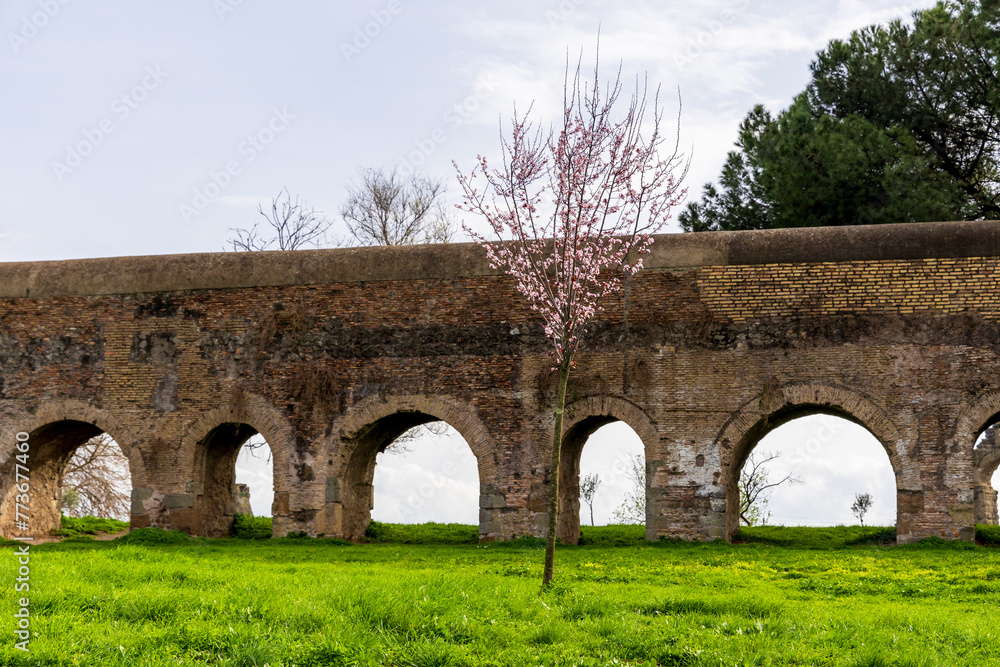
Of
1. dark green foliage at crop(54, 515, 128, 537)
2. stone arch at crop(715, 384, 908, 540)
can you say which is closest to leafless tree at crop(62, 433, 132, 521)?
dark green foliage at crop(54, 515, 128, 537)

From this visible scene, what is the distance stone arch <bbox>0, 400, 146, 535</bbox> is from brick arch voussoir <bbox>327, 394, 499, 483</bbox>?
3.45 metres

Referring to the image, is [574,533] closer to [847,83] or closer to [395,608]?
[395,608]

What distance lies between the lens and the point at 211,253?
18.2 m

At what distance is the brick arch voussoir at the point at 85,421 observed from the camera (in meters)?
17.8

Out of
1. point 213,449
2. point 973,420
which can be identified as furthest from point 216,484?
point 973,420

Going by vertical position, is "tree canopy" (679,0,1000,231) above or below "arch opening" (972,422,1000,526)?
above

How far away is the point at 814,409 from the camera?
16453 millimetres

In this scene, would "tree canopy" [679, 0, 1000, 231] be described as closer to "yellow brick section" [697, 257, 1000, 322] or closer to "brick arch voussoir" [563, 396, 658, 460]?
"yellow brick section" [697, 257, 1000, 322]

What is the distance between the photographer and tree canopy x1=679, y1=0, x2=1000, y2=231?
22.9 metres

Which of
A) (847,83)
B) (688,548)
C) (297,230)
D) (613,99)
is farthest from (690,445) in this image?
(297,230)

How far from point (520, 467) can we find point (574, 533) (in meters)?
1.58

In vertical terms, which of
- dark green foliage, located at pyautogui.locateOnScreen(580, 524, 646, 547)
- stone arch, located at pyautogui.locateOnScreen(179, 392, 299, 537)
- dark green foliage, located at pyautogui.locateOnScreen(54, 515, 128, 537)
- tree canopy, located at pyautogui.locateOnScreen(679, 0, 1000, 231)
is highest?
tree canopy, located at pyautogui.locateOnScreen(679, 0, 1000, 231)

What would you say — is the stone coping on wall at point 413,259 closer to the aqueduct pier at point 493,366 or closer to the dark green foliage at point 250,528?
the aqueduct pier at point 493,366

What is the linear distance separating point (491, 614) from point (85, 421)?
37.3 feet
